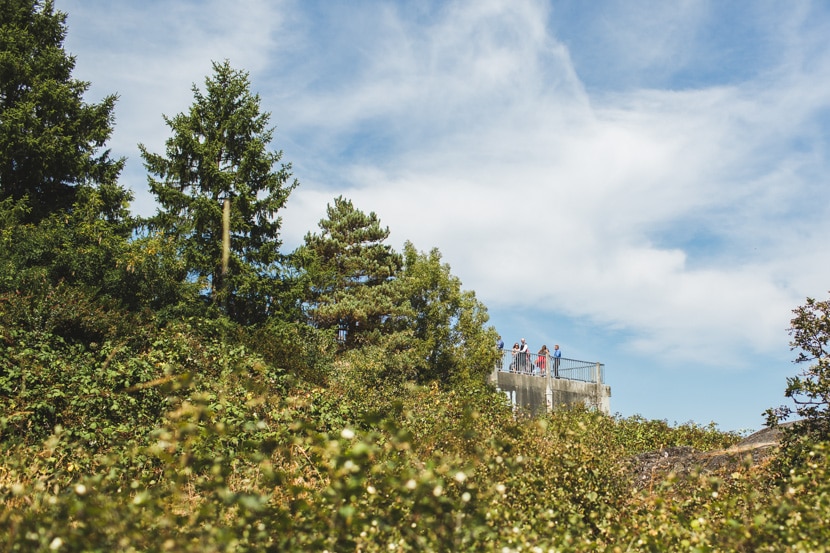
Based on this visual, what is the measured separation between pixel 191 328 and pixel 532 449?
8.49 m

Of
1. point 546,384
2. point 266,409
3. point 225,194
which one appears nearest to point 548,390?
point 546,384

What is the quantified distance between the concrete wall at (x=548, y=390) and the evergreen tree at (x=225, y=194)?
10.7 meters

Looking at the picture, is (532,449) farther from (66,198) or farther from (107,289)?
(66,198)

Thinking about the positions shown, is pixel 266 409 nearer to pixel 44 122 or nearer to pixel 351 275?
pixel 44 122


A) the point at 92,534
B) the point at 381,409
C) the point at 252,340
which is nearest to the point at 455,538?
the point at 92,534

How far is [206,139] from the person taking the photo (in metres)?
22.8

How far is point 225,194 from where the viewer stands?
22.4m

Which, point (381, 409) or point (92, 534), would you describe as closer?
point (92, 534)

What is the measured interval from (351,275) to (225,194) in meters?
8.47

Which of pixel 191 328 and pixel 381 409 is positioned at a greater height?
pixel 191 328

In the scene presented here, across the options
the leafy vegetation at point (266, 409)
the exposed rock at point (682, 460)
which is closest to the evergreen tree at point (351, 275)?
the leafy vegetation at point (266, 409)

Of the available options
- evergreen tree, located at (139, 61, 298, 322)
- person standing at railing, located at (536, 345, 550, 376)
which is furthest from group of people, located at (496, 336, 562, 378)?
evergreen tree, located at (139, 61, 298, 322)

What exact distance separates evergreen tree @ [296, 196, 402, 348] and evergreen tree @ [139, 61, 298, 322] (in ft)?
13.0

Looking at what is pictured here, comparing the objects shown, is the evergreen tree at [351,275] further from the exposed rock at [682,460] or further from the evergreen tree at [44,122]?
the exposed rock at [682,460]
